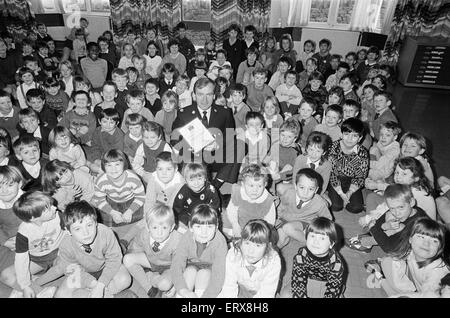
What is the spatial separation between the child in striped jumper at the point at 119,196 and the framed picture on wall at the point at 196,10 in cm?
544

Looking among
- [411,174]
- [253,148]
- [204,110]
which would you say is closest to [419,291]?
[411,174]

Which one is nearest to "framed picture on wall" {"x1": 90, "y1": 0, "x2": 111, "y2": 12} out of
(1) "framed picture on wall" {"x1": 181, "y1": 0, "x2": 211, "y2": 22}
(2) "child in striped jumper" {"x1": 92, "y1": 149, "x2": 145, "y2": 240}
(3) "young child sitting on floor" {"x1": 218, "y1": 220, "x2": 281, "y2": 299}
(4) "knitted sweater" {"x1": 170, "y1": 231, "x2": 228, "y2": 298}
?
(1) "framed picture on wall" {"x1": 181, "y1": 0, "x2": 211, "y2": 22}

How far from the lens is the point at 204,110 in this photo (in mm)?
3400

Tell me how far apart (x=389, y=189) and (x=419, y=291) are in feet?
2.36

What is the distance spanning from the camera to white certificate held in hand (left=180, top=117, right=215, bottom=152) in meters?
3.22

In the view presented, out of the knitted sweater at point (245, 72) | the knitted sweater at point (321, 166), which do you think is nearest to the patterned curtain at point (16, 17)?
the knitted sweater at point (245, 72)

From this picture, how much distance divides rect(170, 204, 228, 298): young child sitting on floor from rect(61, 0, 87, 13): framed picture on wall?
Result: 720 cm

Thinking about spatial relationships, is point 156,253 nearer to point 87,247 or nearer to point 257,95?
point 87,247

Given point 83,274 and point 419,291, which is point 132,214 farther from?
point 419,291

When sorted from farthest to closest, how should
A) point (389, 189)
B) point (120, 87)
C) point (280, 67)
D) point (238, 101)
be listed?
point (280, 67) < point (120, 87) < point (238, 101) < point (389, 189)

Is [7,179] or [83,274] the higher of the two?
[7,179]

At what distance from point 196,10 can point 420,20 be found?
466 centimetres

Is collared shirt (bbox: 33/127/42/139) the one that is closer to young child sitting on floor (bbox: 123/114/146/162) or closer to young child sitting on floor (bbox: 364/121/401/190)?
young child sitting on floor (bbox: 123/114/146/162)

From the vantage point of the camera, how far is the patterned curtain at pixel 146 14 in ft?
22.2
